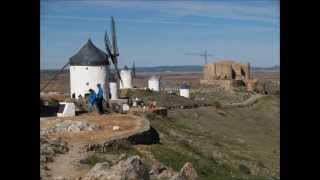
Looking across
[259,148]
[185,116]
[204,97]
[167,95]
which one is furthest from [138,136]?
[204,97]

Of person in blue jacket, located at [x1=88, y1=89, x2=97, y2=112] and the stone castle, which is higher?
the stone castle

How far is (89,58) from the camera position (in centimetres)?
1881

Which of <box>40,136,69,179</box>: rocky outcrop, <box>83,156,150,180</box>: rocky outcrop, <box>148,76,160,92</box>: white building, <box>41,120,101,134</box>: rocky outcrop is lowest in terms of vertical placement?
<box>83,156,150,180</box>: rocky outcrop

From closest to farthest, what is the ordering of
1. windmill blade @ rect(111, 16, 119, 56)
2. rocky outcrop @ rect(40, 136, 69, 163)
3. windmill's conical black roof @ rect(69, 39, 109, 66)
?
rocky outcrop @ rect(40, 136, 69, 163), windmill's conical black roof @ rect(69, 39, 109, 66), windmill blade @ rect(111, 16, 119, 56)

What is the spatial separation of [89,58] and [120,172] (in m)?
11.7

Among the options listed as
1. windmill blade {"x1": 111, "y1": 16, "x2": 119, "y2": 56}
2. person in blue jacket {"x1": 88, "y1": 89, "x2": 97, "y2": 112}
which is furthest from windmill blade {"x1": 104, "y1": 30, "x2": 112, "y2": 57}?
person in blue jacket {"x1": 88, "y1": 89, "x2": 97, "y2": 112}

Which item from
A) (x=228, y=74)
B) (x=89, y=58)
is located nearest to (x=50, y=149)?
(x=89, y=58)

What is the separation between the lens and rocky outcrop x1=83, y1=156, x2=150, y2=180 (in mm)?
7367

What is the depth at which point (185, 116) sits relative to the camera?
20953 millimetres

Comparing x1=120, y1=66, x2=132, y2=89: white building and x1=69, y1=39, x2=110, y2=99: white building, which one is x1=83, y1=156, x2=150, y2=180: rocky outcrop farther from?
x1=120, y1=66, x2=132, y2=89: white building

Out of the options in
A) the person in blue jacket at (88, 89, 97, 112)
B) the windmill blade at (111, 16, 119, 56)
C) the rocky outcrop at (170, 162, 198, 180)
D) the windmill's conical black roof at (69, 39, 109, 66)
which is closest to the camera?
the rocky outcrop at (170, 162, 198, 180)
